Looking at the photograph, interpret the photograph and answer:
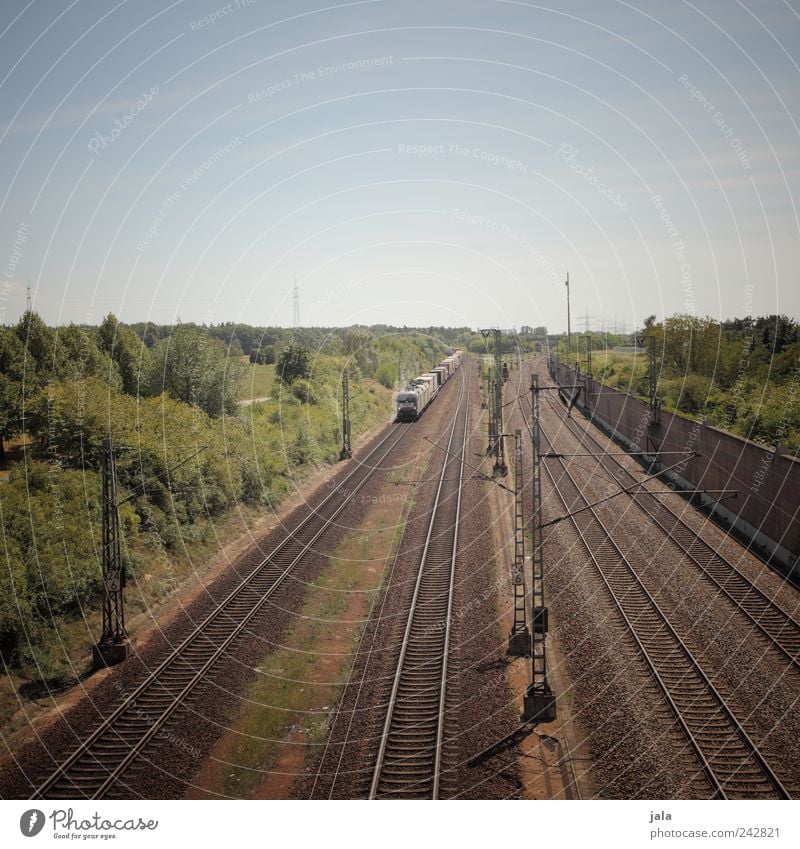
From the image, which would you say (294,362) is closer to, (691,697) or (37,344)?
(37,344)

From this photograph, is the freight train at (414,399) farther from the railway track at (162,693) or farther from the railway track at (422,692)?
the railway track at (162,693)

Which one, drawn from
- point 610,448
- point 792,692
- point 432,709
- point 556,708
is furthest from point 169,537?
point 610,448

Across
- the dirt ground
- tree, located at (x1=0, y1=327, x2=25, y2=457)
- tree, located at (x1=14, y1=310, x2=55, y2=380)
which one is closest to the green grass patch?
tree, located at (x1=14, y1=310, x2=55, y2=380)

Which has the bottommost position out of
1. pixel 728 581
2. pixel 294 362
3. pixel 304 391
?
pixel 728 581

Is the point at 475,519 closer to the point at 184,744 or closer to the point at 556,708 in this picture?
the point at 556,708

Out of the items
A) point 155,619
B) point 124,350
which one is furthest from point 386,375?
point 155,619

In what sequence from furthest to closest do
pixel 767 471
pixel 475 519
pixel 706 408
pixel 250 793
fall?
pixel 706 408, pixel 475 519, pixel 767 471, pixel 250 793
